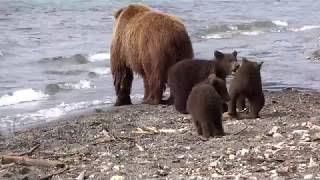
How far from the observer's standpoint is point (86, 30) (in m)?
24.4

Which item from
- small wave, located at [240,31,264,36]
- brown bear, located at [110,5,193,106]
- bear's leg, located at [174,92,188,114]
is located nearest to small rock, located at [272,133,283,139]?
bear's leg, located at [174,92,188,114]

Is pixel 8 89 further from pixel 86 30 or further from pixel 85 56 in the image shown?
pixel 86 30

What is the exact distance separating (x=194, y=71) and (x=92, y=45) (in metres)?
11.8

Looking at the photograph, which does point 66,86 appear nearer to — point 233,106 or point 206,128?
point 233,106

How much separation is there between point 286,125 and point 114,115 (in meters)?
3.07

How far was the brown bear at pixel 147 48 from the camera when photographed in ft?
35.0

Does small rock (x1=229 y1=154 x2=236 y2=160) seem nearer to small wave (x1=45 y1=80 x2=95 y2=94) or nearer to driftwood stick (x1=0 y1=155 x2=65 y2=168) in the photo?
driftwood stick (x1=0 y1=155 x2=65 y2=168)

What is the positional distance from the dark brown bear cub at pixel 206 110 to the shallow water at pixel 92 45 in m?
3.92

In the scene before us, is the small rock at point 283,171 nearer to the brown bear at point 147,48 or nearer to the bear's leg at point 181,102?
the bear's leg at point 181,102

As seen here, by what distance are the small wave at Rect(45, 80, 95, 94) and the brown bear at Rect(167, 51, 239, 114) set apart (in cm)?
488

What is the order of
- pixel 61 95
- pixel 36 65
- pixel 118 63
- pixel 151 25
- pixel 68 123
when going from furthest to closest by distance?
pixel 36 65
pixel 61 95
pixel 118 63
pixel 151 25
pixel 68 123

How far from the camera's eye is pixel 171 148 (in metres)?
7.29

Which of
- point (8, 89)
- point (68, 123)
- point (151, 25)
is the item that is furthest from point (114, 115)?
point (8, 89)

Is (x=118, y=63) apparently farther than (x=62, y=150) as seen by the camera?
Yes
